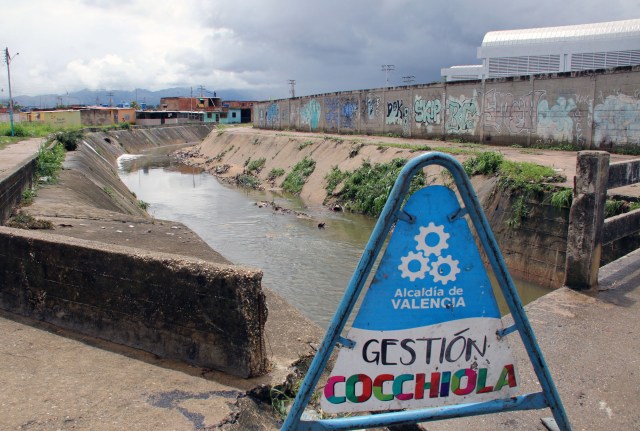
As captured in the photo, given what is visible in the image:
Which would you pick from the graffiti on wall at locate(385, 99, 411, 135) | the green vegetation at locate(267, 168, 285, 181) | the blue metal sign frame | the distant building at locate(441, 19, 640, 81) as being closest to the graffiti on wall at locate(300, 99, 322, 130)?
the graffiti on wall at locate(385, 99, 411, 135)

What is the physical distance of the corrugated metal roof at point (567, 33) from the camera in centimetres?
3566

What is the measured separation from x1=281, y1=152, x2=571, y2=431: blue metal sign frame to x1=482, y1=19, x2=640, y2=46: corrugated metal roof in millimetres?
38378

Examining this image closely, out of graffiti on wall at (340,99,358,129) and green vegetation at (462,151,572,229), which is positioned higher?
graffiti on wall at (340,99,358,129)

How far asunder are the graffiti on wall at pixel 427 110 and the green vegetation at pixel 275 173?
6817 mm

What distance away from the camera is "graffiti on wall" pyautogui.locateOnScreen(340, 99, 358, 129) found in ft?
101

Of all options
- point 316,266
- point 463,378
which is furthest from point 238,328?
point 316,266

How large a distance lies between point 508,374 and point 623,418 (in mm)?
1197

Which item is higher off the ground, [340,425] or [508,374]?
[508,374]

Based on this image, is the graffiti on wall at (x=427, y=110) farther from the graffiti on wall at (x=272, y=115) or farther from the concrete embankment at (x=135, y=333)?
the graffiti on wall at (x=272, y=115)

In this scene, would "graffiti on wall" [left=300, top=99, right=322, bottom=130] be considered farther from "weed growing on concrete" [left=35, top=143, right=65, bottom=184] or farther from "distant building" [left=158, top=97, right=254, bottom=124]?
"distant building" [left=158, top=97, right=254, bottom=124]

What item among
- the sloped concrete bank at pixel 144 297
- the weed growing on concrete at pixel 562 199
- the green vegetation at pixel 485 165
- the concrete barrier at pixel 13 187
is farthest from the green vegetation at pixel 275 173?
the sloped concrete bank at pixel 144 297

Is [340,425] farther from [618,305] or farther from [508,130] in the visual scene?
[508,130]

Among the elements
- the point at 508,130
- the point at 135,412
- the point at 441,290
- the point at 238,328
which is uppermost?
the point at 508,130

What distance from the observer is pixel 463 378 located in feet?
8.58
